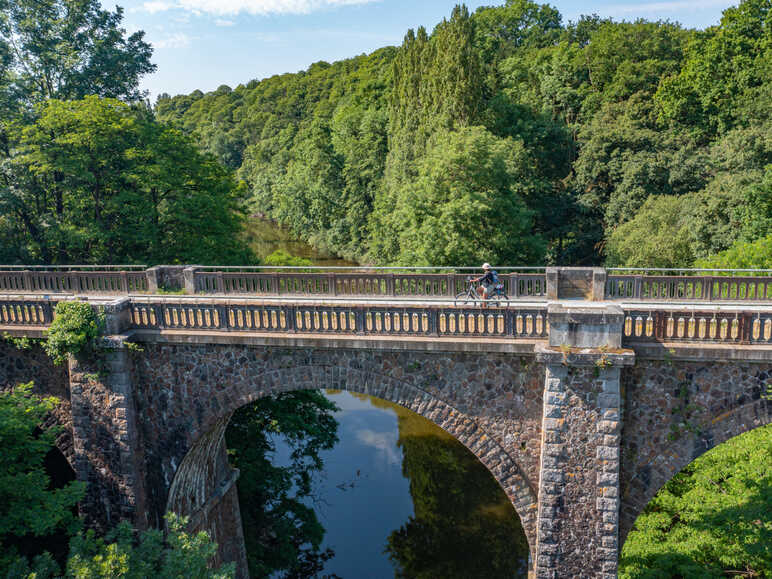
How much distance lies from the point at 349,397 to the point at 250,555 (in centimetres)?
1423

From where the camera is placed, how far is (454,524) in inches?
829

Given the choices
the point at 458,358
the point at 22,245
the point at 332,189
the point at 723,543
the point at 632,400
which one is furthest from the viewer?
the point at 332,189

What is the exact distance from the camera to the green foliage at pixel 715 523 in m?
12.6

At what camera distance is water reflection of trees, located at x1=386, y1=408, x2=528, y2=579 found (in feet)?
63.0

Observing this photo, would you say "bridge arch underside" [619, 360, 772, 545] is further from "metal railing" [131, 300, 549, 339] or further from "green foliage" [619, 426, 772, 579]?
"green foliage" [619, 426, 772, 579]

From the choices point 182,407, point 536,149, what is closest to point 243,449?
point 182,407

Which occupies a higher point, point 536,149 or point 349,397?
point 536,149

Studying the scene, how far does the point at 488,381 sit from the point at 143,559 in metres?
7.68

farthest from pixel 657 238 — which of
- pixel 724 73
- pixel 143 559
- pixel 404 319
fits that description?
pixel 143 559

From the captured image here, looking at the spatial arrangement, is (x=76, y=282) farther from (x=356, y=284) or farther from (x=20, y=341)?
(x=356, y=284)

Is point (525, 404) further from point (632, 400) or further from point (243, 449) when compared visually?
point (243, 449)

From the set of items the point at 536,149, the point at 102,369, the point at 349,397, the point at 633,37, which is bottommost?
the point at 349,397

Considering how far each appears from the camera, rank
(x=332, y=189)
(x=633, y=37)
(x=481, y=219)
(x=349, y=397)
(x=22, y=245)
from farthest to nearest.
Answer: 1. (x=332, y=189)
2. (x=633, y=37)
3. (x=349, y=397)
4. (x=481, y=219)
5. (x=22, y=245)

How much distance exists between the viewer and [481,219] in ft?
84.4
